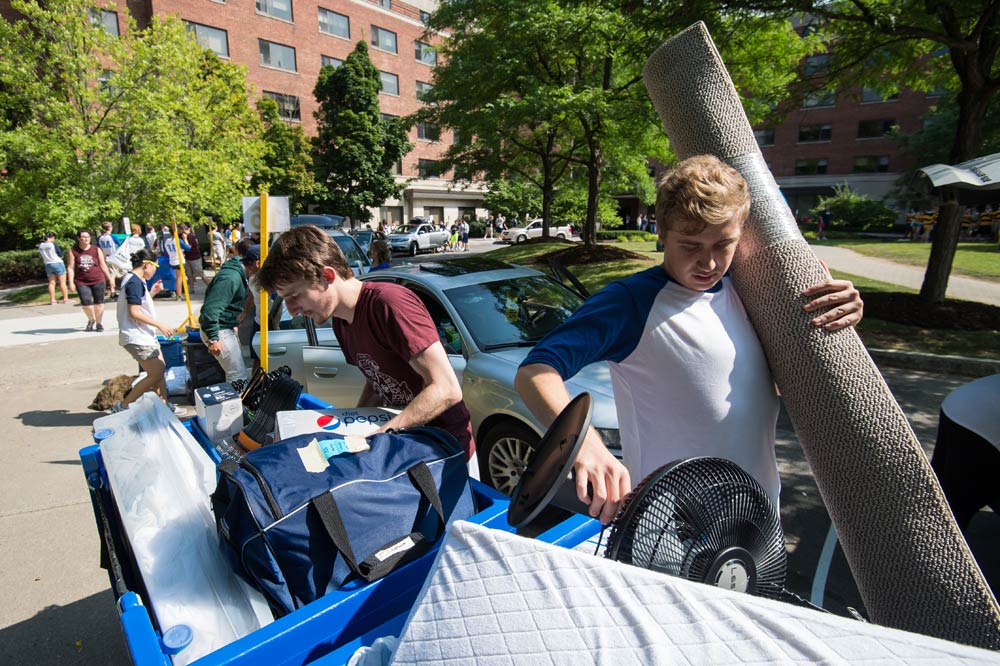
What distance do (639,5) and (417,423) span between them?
903cm

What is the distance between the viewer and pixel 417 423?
6.89 ft

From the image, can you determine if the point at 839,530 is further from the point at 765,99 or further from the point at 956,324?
the point at 765,99

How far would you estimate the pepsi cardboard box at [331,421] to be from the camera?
2.24m

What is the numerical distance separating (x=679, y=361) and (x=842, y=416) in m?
0.38

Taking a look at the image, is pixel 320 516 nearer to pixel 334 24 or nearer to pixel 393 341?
pixel 393 341

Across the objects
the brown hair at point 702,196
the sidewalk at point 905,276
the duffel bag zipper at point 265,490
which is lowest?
the sidewalk at point 905,276

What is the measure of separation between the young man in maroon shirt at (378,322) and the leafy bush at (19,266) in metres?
23.8

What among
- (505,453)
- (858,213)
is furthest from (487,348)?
(858,213)

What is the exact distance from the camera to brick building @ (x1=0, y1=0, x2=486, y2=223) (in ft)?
112

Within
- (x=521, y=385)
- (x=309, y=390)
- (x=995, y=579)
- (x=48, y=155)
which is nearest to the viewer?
(x=521, y=385)

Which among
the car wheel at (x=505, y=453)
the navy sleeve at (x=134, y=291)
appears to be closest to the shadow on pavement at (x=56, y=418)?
the navy sleeve at (x=134, y=291)

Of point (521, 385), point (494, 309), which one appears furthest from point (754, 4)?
point (521, 385)

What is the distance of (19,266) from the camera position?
1998 cm

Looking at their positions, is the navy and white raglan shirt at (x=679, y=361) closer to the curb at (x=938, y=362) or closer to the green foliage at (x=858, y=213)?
the curb at (x=938, y=362)
